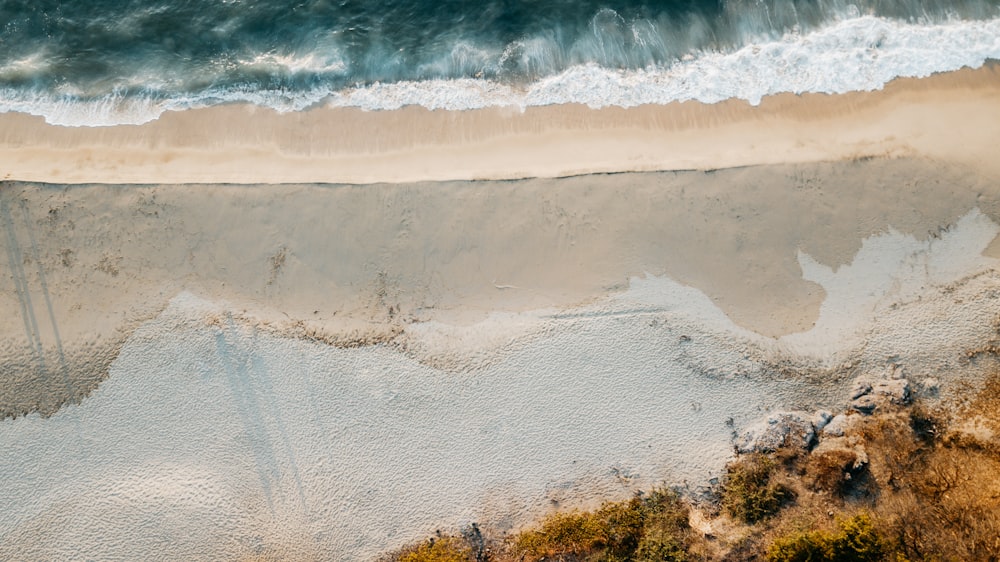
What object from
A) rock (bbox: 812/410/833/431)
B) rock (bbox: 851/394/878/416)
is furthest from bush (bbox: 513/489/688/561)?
rock (bbox: 851/394/878/416)

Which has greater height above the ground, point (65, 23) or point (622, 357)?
point (65, 23)

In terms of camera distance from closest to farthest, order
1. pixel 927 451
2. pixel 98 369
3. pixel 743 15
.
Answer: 1. pixel 927 451
2. pixel 98 369
3. pixel 743 15

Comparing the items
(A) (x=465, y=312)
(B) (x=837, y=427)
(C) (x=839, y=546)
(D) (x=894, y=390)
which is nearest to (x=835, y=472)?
(B) (x=837, y=427)

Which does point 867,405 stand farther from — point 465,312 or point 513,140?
point 513,140

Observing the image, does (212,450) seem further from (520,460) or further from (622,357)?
(622,357)

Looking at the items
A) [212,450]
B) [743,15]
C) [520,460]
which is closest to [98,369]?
[212,450]

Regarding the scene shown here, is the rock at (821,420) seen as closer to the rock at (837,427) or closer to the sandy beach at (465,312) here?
the rock at (837,427)
